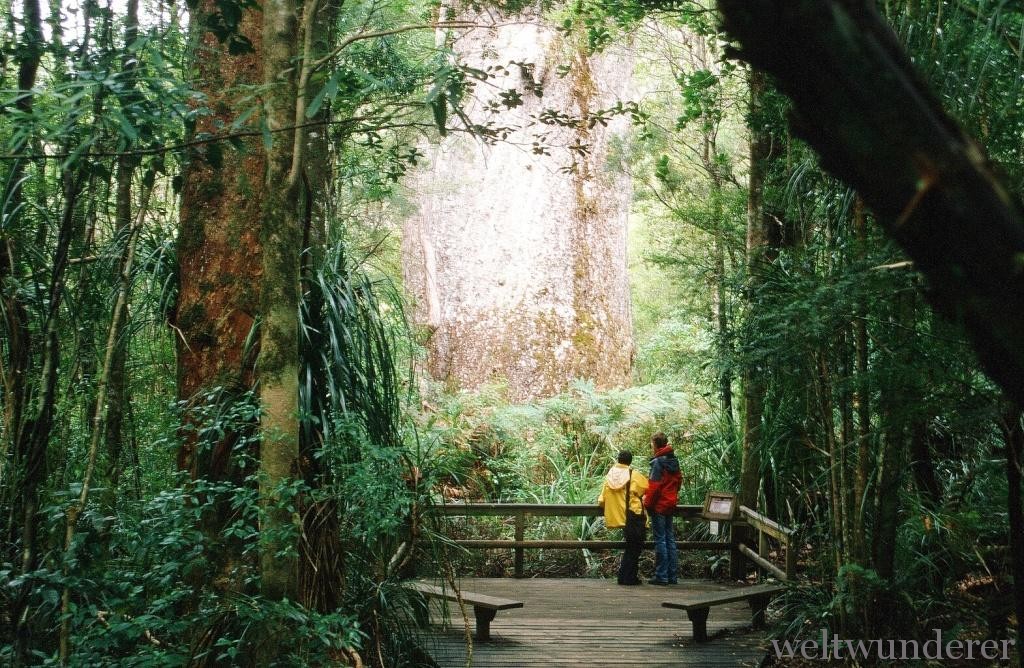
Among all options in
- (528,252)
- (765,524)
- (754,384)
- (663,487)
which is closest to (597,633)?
(765,524)

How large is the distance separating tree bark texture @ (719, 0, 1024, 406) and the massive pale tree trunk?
1212 centimetres

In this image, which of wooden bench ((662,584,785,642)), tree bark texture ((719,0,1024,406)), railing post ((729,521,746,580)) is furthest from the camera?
railing post ((729,521,746,580))

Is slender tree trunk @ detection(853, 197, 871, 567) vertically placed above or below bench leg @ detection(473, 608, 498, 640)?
above

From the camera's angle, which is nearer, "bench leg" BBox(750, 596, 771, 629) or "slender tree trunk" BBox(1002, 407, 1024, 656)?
"slender tree trunk" BBox(1002, 407, 1024, 656)

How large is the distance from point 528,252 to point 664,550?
6.22 metres

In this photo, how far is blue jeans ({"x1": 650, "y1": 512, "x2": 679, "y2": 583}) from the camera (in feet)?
29.1

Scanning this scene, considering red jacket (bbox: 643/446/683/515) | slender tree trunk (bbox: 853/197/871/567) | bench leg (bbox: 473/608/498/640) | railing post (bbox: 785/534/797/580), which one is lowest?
bench leg (bbox: 473/608/498/640)

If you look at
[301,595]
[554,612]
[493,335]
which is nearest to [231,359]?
[301,595]

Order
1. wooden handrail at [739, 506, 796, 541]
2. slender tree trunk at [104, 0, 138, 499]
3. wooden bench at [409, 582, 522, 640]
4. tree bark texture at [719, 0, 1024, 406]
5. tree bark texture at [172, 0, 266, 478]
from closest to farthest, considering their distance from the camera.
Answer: tree bark texture at [719, 0, 1024, 406] < slender tree trunk at [104, 0, 138, 499] < tree bark texture at [172, 0, 266, 478] < wooden bench at [409, 582, 522, 640] < wooden handrail at [739, 506, 796, 541]

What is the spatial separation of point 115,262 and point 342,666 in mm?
2381

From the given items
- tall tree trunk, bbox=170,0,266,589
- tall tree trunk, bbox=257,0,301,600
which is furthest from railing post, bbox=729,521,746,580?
tall tree trunk, bbox=257,0,301,600

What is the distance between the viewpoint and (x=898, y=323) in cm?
468

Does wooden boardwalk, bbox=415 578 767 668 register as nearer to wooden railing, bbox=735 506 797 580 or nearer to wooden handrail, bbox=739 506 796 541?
wooden railing, bbox=735 506 797 580

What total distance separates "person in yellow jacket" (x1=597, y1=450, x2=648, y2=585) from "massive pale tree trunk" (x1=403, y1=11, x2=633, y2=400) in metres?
4.44
